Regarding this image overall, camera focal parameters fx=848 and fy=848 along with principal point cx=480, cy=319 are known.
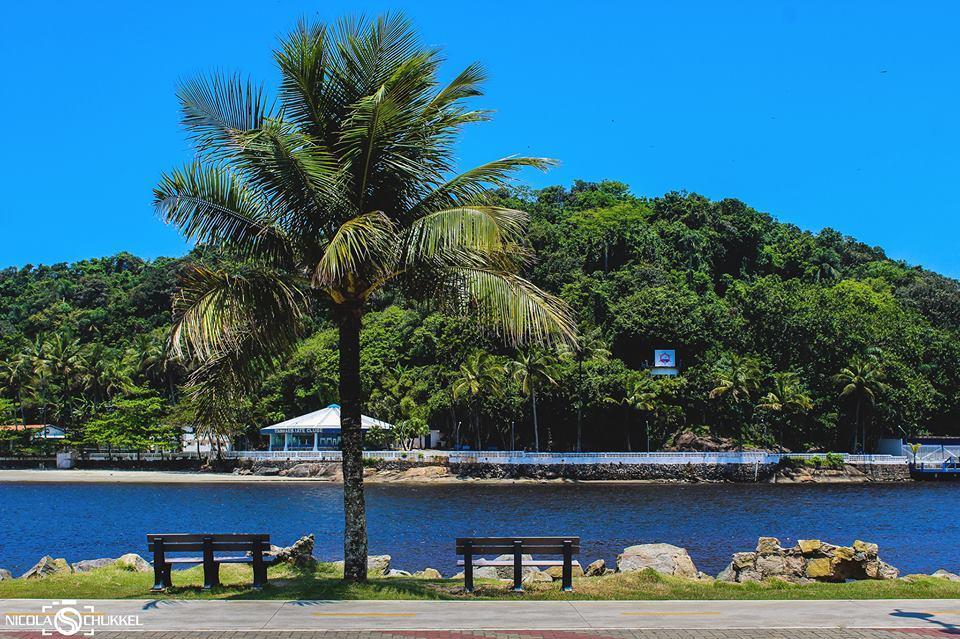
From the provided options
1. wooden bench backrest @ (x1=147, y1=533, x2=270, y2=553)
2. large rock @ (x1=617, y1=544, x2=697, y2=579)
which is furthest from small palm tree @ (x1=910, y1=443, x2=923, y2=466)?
wooden bench backrest @ (x1=147, y1=533, x2=270, y2=553)

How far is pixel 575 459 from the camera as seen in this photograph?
7575 centimetres

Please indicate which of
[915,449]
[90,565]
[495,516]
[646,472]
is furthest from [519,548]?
[915,449]

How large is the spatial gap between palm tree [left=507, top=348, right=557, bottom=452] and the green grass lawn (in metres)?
56.9

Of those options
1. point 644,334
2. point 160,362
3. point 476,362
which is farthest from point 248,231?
point 160,362

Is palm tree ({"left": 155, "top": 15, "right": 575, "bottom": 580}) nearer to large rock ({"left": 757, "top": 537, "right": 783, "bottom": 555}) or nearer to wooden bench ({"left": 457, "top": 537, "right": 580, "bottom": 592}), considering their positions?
wooden bench ({"left": 457, "top": 537, "right": 580, "bottom": 592})

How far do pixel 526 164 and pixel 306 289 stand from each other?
4.42 m

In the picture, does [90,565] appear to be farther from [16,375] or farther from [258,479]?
[16,375]

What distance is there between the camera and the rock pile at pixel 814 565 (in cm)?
1878

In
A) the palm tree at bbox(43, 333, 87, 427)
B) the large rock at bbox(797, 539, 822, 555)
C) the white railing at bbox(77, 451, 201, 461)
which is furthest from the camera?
the palm tree at bbox(43, 333, 87, 427)

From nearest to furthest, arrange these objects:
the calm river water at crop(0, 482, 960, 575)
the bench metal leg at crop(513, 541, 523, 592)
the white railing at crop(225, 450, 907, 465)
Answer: the bench metal leg at crop(513, 541, 523, 592), the calm river water at crop(0, 482, 960, 575), the white railing at crop(225, 450, 907, 465)

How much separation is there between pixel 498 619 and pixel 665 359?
7623 cm

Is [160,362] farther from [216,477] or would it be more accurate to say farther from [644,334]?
[644,334]

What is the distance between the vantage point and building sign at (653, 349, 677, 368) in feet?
281

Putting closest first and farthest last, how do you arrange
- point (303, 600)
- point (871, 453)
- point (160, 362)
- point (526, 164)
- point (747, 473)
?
point (303, 600), point (526, 164), point (747, 473), point (871, 453), point (160, 362)
